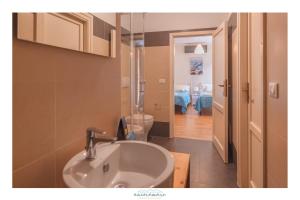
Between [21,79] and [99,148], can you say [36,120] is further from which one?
[99,148]

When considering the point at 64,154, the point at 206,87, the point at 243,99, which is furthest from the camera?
the point at 206,87

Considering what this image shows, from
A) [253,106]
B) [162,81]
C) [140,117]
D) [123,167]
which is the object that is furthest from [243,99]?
[123,167]

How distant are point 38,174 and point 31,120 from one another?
168mm

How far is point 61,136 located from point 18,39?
1.04 feet

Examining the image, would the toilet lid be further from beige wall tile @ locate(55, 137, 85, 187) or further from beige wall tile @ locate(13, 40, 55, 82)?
beige wall tile @ locate(13, 40, 55, 82)

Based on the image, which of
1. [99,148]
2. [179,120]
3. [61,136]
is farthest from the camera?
[179,120]

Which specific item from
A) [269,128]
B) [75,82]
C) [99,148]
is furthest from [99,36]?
[269,128]

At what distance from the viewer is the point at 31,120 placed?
19.3 inches

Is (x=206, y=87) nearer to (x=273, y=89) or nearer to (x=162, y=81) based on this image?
(x=162, y=81)

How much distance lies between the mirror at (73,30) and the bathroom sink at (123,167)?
1.30 ft

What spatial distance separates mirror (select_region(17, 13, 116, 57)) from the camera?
0.48m

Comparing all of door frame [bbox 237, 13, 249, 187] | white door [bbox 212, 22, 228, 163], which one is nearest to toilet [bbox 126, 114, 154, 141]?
door frame [bbox 237, 13, 249, 187]

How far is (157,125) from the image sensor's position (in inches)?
37.3

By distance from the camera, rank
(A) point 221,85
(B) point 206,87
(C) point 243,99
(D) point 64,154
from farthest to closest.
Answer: (A) point 221,85, (B) point 206,87, (C) point 243,99, (D) point 64,154
